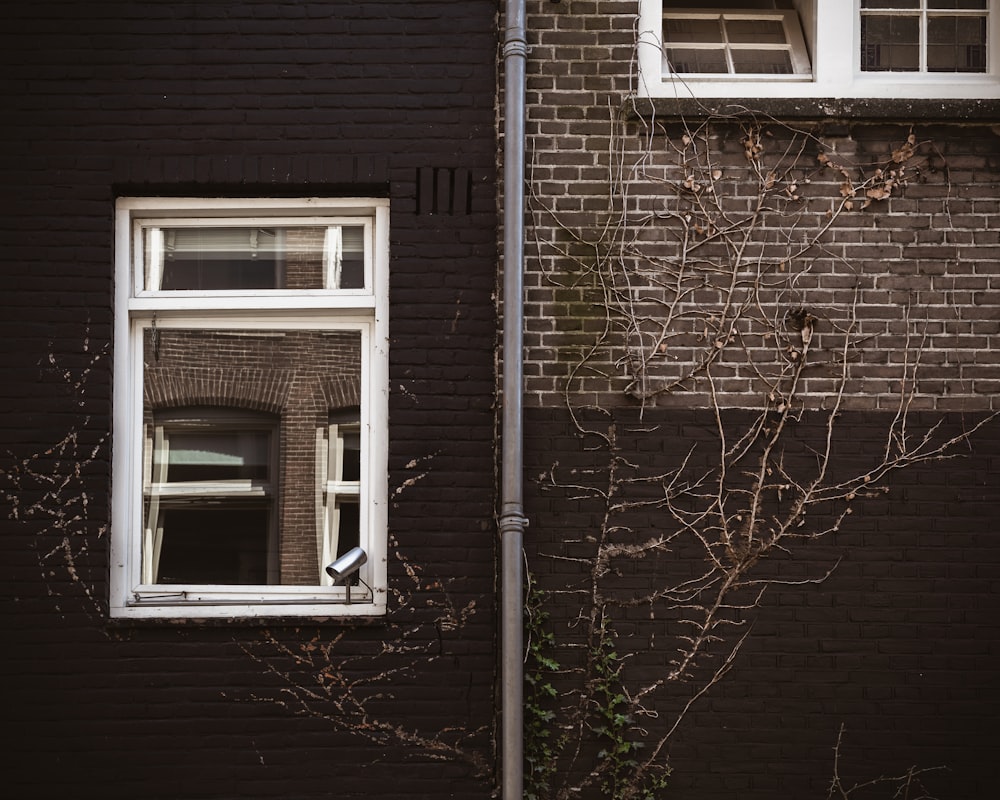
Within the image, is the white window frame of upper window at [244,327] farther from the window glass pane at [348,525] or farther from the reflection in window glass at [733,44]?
the reflection in window glass at [733,44]

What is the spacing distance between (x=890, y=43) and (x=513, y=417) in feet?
9.43

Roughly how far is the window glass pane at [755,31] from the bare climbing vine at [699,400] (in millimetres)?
719

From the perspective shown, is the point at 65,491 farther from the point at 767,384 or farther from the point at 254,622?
the point at 767,384

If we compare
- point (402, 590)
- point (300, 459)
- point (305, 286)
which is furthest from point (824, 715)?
point (305, 286)

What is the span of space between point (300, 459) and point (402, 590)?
88 centimetres

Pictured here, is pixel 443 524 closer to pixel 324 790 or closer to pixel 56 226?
pixel 324 790

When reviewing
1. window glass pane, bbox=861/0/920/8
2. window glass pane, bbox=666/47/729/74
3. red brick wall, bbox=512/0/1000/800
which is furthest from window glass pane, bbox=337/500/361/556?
window glass pane, bbox=861/0/920/8

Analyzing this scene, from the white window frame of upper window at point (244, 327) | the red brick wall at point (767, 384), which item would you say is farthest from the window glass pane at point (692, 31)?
the white window frame of upper window at point (244, 327)

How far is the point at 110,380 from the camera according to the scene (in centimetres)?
534

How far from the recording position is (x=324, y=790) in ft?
17.0

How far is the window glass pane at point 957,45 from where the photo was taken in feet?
18.5

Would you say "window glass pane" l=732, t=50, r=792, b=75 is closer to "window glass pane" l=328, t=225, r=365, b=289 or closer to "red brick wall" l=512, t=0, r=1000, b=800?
"red brick wall" l=512, t=0, r=1000, b=800

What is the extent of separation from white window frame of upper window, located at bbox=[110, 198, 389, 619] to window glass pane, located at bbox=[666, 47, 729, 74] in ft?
5.75

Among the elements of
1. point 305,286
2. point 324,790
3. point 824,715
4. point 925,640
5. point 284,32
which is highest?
point 284,32
